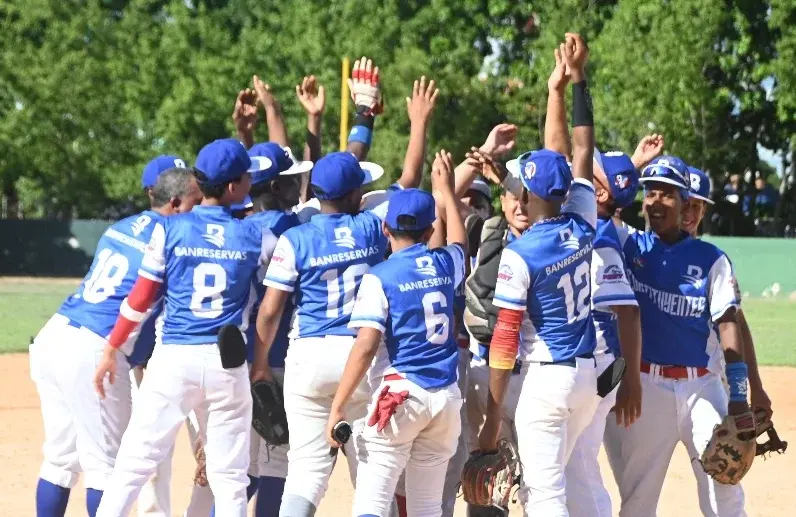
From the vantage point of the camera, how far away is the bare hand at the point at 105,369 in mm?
5949

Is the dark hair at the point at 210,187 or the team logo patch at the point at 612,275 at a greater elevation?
the dark hair at the point at 210,187

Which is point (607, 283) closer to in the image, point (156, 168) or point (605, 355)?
point (605, 355)

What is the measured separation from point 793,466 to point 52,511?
19.4 feet

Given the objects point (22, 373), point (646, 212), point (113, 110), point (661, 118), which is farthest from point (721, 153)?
point (646, 212)

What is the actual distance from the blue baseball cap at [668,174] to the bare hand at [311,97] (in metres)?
2.30

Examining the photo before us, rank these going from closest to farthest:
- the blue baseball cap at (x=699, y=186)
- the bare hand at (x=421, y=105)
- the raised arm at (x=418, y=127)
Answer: the blue baseball cap at (x=699, y=186) → the raised arm at (x=418, y=127) → the bare hand at (x=421, y=105)

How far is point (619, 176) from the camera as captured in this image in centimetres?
630

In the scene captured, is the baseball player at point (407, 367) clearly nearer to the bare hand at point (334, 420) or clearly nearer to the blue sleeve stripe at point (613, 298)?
the bare hand at point (334, 420)

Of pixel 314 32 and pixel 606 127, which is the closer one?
pixel 606 127

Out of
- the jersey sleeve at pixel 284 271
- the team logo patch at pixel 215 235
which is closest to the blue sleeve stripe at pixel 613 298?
the jersey sleeve at pixel 284 271

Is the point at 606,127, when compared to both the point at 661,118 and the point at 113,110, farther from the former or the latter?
the point at 113,110

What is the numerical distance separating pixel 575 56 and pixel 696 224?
4.05ft

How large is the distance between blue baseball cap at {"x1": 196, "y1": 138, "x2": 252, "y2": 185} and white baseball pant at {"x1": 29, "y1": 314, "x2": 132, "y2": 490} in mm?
1095

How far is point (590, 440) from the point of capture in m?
5.95
